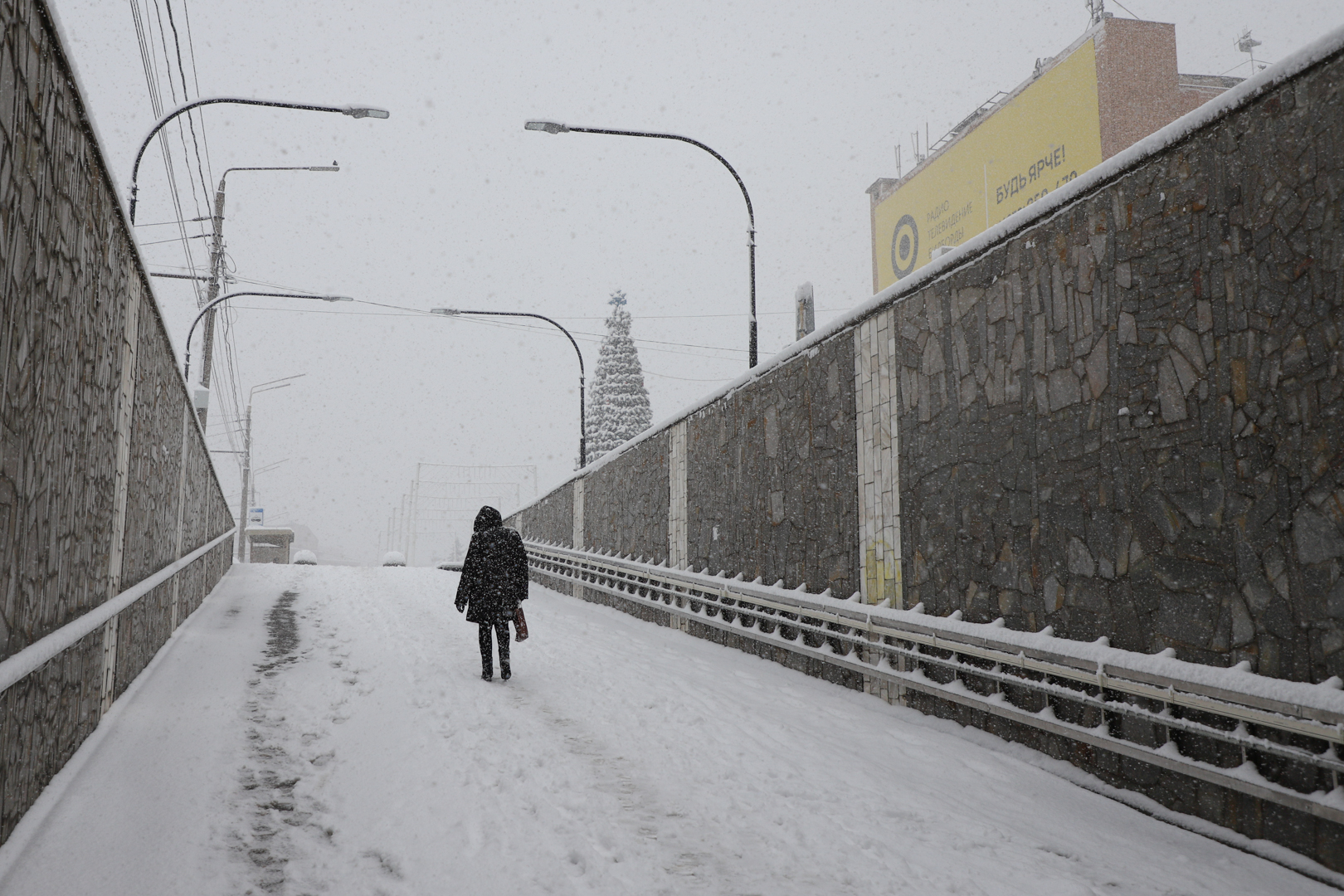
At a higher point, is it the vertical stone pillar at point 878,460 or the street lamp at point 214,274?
the street lamp at point 214,274

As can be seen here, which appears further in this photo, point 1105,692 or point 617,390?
point 617,390

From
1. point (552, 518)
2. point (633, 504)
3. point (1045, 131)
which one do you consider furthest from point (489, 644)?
point (1045, 131)

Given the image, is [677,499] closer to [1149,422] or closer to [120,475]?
[120,475]

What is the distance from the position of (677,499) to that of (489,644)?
18.7 ft

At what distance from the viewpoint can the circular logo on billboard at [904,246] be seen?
120ft

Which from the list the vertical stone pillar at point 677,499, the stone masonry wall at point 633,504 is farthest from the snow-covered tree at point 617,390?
the vertical stone pillar at point 677,499

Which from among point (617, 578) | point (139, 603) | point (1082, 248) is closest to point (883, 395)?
point (1082, 248)

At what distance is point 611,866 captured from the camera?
402 centimetres

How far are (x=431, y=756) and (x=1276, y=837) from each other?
4.60 m

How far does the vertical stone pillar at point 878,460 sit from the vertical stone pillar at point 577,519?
12.2 m

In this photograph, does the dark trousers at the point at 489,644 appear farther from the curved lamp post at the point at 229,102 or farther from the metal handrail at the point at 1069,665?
the curved lamp post at the point at 229,102

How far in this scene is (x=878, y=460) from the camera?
8.15 metres

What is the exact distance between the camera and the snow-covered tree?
53.0m

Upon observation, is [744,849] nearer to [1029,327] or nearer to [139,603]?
[1029,327]
